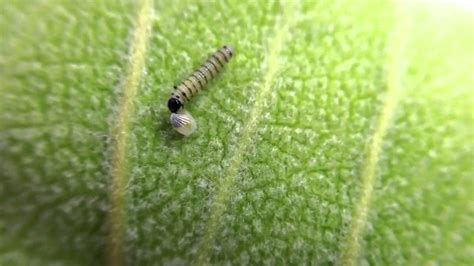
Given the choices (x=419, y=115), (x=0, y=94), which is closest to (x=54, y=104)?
(x=0, y=94)

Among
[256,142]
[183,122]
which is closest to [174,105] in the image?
[183,122]

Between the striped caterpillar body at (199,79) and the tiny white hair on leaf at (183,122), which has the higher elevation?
the striped caterpillar body at (199,79)

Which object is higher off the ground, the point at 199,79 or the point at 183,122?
the point at 199,79

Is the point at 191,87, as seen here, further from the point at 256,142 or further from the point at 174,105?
the point at 256,142

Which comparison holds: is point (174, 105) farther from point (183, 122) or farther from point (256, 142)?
point (256, 142)

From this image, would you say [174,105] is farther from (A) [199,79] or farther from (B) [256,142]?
(B) [256,142]

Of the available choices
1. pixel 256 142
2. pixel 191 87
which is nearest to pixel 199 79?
pixel 191 87

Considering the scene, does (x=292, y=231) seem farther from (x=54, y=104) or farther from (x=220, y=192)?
(x=54, y=104)
